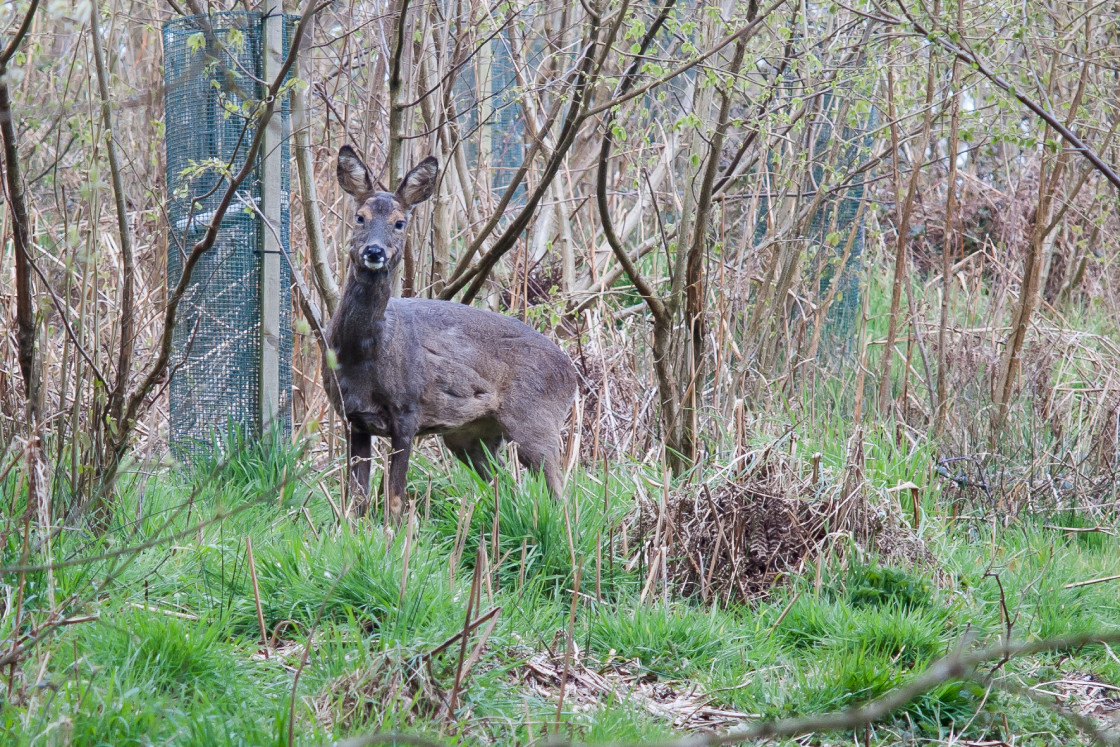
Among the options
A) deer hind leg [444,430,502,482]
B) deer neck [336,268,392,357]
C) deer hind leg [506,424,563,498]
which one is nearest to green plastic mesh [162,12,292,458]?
deer neck [336,268,392,357]

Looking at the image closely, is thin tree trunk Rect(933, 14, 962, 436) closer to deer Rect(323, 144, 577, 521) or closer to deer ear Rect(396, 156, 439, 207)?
deer Rect(323, 144, 577, 521)

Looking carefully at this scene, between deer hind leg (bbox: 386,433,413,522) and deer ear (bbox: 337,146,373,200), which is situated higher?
deer ear (bbox: 337,146,373,200)

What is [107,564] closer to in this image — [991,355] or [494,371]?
[494,371]

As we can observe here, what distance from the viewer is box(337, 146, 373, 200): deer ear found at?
6.43 meters

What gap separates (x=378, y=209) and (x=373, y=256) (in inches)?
13.2

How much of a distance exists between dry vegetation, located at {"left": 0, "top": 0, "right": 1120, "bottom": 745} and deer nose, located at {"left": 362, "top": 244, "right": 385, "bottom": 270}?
14.5 inches

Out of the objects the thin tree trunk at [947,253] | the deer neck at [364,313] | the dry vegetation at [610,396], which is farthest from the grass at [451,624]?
the thin tree trunk at [947,253]

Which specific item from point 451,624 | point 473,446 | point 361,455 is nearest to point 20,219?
point 451,624

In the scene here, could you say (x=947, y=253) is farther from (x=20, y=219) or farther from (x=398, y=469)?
(x=20, y=219)

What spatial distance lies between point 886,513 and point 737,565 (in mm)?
829

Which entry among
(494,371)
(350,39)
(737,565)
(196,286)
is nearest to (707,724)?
(737,565)

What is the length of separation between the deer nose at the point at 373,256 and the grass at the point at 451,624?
113 cm

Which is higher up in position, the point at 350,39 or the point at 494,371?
the point at 350,39

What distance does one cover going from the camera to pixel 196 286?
6570mm
